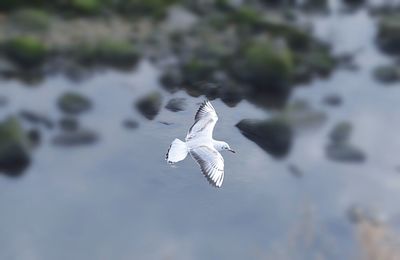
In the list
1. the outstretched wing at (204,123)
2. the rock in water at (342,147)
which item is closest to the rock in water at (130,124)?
the outstretched wing at (204,123)

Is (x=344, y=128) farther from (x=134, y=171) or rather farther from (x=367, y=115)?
(x=134, y=171)


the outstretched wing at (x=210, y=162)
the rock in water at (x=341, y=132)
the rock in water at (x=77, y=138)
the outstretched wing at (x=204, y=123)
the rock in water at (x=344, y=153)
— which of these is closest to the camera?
the outstretched wing at (x=210, y=162)

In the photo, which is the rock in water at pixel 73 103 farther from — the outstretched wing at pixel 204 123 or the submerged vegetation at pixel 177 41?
the outstretched wing at pixel 204 123

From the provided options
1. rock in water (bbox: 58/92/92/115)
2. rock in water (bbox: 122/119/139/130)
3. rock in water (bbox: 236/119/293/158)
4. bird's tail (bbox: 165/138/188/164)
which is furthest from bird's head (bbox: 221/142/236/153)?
rock in water (bbox: 58/92/92/115)

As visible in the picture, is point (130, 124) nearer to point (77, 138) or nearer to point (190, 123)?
point (77, 138)

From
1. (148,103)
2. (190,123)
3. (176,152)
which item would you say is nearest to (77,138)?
(148,103)

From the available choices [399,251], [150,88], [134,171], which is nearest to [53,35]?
[150,88]
